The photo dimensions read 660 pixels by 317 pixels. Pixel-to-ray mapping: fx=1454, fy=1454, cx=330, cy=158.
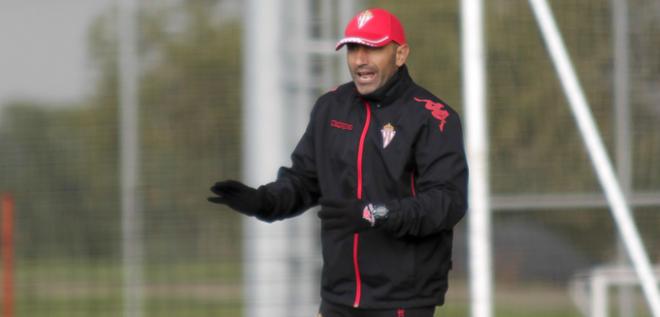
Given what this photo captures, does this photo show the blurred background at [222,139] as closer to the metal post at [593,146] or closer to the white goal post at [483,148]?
the white goal post at [483,148]

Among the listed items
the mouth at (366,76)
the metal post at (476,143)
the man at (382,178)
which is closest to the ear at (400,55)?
the man at (382,178)

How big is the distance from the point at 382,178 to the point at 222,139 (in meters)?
5.16

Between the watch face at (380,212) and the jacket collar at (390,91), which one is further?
the jacket collar at (390,91)

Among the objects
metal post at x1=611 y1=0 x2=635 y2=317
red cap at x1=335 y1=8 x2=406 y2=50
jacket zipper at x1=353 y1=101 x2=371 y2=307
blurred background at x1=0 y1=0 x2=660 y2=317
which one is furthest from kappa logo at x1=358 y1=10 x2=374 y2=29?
metal post at x1=611 y1=0 x2=635 y2=317

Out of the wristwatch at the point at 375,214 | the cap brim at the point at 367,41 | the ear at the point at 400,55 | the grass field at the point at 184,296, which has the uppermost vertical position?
the cap brim at the point at 367,41

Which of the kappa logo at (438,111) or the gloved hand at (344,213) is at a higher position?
the kappa logo at (438,111)

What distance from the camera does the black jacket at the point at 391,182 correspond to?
4.44 m

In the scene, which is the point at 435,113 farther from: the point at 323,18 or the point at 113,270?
the point at 113,270

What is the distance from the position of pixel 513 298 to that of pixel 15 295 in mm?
3343

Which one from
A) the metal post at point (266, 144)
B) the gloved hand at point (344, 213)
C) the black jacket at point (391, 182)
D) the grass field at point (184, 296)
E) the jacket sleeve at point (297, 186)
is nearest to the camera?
the gloved hand at point (344, 213)

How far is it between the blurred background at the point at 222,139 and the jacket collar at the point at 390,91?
2.70 meters

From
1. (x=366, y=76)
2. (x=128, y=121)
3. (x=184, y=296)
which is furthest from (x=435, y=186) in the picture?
(x=128, y=121)

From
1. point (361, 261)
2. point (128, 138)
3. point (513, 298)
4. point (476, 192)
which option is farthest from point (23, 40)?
point (361, 261)

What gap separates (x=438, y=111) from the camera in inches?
178
